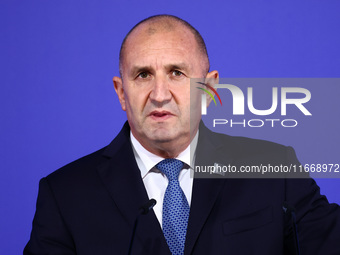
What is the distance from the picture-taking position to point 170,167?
58.6 inches

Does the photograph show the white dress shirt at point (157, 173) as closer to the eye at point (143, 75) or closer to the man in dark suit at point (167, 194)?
the man in dark suit at point (167, 194)

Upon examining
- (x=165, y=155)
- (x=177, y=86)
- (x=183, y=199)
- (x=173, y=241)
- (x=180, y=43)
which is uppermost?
(x=180, y=43)

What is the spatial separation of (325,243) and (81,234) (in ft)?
2.28

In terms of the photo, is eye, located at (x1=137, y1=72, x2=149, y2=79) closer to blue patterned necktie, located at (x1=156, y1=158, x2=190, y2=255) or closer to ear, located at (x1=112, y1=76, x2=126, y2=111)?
ear, located at (x1=112, y1=76, x2=126, y2=111)

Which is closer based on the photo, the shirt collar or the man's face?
the man's face

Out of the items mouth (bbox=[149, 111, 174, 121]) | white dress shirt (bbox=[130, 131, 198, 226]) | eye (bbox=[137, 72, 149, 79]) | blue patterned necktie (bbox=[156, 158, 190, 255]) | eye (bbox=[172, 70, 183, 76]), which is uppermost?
eye (bbox=[172, 70, 183, 76])

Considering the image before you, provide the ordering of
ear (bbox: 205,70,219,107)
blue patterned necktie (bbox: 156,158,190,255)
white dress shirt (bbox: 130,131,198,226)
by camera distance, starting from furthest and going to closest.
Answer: ear (bbox: 205,70,219,107) → white dress shirt (bbox: 130,131,198,226) → blue patterned necktie (bbox: 156,158,190,255)

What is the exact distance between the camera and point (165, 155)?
1.54 metres

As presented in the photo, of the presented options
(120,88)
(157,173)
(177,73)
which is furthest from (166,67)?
(157,173)

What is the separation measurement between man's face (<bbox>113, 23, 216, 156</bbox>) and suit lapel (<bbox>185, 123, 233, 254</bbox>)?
10 cm

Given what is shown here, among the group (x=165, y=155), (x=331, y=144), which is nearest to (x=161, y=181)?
(x=165, y=155)

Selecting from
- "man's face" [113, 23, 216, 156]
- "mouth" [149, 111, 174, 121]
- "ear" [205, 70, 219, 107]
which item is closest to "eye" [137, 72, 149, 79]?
"man's face" [113, 23, 216, 156]

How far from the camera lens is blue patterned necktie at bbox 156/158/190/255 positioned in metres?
1.38

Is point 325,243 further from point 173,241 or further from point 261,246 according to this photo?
point 173,241
